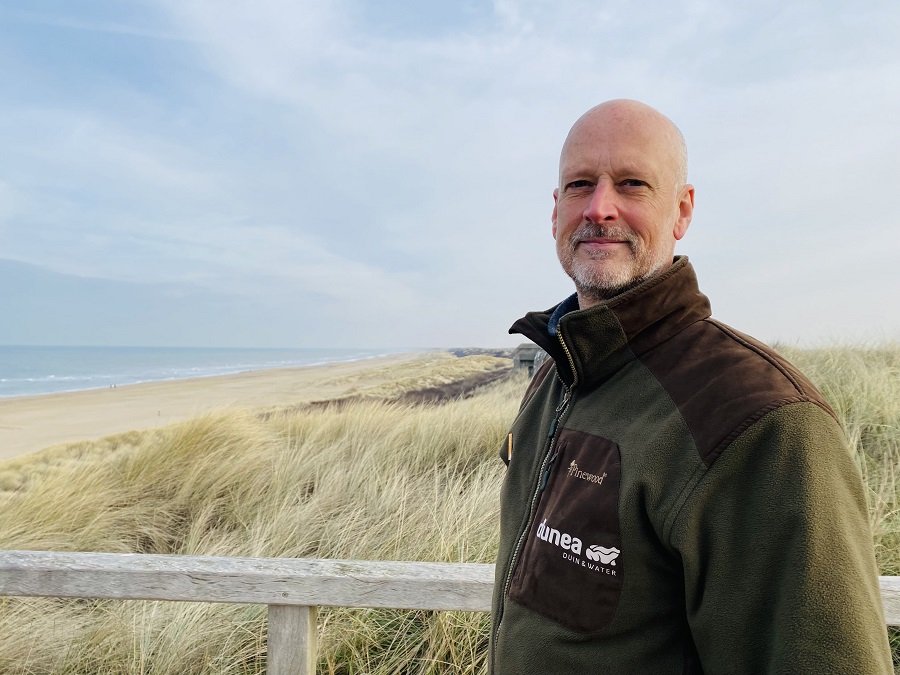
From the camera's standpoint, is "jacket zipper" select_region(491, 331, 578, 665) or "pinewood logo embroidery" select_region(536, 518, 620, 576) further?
"jacket zipper" select_region(491, 331, 578, 665)

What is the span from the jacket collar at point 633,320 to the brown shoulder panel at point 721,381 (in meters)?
0.05

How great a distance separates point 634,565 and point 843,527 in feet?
1.09

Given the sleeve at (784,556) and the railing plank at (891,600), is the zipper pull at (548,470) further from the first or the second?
the railing plank at (891,600)

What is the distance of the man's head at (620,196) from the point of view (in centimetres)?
145

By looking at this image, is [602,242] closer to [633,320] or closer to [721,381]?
[633,320]

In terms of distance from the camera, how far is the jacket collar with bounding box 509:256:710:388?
130cm

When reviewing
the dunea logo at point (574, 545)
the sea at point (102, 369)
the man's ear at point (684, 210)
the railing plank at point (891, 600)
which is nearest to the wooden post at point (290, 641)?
the dunea logo at point (574, 545)

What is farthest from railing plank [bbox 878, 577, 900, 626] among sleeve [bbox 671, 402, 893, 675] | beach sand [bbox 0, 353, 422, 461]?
beach sand [bbox 0, 353, 422, 461]

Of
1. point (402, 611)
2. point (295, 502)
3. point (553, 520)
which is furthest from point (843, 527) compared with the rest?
point (295, 502)

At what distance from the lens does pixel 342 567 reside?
183cm

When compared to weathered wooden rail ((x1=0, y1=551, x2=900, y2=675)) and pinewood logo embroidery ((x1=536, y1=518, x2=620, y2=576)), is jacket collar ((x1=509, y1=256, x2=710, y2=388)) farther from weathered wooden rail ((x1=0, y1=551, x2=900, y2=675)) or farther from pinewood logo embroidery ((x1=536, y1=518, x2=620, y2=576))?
weathered wooden rail ((x1=0, y1=551, x2=900, y2=675))

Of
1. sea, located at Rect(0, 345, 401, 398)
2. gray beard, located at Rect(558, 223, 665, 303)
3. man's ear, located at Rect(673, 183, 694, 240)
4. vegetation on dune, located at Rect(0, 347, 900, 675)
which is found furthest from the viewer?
sea, located at Rect(0, 345, 401, 398)

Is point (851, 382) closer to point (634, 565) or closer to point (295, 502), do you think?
point (295, 502)

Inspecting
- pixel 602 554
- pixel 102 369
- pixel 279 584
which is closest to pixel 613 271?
pixel 602 554
